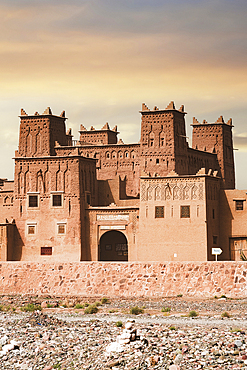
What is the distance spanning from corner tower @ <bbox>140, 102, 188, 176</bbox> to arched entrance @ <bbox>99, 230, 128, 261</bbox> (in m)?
6.25

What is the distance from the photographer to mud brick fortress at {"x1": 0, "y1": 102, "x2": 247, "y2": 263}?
47.2m

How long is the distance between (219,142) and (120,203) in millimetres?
15925

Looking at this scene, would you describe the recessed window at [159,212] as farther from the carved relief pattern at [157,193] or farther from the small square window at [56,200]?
the small square window at [56,200]

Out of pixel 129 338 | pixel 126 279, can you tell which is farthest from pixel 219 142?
pixel 129 338

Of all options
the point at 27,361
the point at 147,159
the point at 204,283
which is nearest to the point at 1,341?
the point at 27,361

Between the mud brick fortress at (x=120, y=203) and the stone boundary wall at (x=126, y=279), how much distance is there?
5772 millimetres

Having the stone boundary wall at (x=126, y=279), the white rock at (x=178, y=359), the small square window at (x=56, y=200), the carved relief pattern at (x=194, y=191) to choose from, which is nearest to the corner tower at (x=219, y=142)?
the carved relief pattern at (x=194, y=191)

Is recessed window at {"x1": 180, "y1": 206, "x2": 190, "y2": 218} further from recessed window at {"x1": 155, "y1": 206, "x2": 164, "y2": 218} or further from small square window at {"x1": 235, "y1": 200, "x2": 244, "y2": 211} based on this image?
small square window at {"x1": 235, "y1": 200, "x2": 244, "y2": 211}

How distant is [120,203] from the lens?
5256 cm

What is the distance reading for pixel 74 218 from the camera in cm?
5006

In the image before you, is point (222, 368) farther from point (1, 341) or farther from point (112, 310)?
point (112, 310)

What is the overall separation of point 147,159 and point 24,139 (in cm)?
1132

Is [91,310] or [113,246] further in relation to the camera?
[113,246]

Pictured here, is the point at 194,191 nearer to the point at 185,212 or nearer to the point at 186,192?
the point at 186,192
